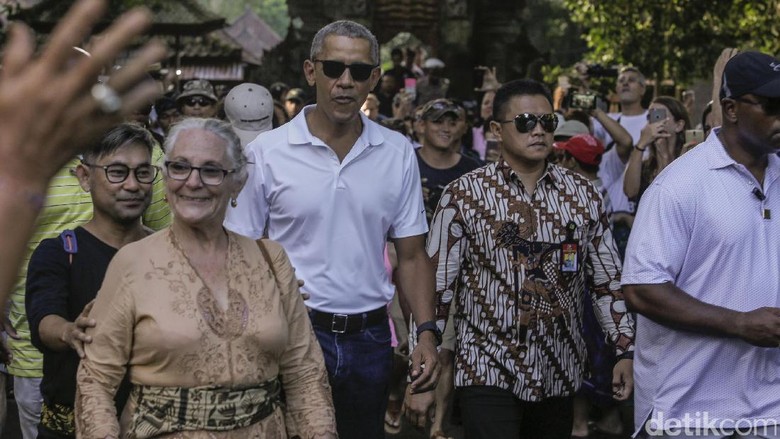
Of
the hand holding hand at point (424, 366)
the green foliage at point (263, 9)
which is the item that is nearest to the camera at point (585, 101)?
the hand holding hand at point (424, 366)

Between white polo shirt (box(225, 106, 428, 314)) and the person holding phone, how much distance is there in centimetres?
402

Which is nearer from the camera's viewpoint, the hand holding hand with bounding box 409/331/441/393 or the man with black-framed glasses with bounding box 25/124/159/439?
the man with black-framed glasses with bounding box 25/124/159/439

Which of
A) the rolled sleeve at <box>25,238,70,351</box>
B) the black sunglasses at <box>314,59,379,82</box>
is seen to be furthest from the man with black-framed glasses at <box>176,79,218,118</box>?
the rolled sleeve at <box>25,238,70,351</box>

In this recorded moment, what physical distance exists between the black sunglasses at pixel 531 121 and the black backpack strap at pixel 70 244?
2143mm

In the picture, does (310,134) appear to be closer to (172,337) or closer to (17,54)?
(172,337)

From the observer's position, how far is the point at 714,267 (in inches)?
186

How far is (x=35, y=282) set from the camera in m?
4.82

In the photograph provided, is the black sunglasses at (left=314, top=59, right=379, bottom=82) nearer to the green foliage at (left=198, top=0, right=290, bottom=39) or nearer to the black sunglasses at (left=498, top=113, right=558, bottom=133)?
the black sunglasses at (left=498, top=113, right=558, bottom=133)

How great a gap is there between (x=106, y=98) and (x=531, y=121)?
424 cm

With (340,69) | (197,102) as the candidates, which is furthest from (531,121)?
(197,102)

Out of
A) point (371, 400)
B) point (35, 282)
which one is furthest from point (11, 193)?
point (371, 400)

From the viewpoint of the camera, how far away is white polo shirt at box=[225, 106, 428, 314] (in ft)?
17.8

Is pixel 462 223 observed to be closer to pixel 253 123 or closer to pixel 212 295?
pixel 212 295

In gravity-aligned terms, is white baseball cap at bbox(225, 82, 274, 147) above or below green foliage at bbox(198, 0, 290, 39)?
below
